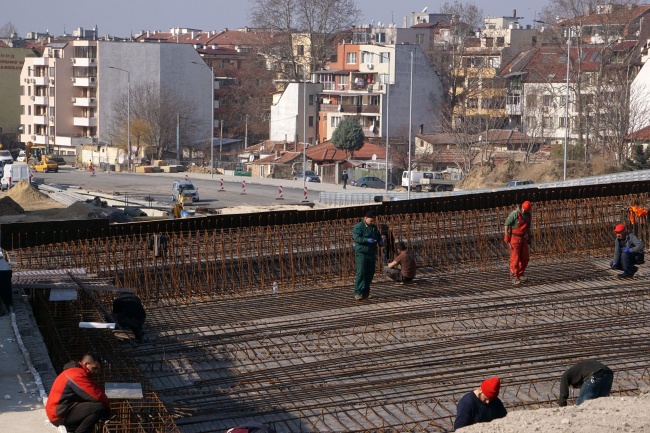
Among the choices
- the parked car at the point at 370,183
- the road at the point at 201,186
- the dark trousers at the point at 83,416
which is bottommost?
the road at the point at 201,186

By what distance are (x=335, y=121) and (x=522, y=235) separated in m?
53.2

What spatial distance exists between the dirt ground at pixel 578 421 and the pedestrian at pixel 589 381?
81 cm

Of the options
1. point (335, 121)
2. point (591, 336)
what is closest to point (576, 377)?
point (591, 336)

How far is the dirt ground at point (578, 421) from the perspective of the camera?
6.52 m

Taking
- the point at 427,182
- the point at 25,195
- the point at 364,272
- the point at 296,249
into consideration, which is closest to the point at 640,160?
the point at 427,182

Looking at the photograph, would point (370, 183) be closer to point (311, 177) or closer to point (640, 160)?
point (311, 177)

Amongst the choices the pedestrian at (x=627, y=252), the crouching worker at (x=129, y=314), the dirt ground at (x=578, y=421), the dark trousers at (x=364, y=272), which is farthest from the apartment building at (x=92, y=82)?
the dirt ground at (x=578, y=421)

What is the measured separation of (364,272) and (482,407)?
17.3 ft

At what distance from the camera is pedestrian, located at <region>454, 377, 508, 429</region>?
7.14 meters

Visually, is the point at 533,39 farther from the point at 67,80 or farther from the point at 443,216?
the point at 443,216

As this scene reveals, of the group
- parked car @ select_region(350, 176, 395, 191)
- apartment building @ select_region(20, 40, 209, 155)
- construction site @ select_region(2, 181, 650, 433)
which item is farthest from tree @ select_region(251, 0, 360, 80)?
construction site @ select_region(2, 181, 650, 433)

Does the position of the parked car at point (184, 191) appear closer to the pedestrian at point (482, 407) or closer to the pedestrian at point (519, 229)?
the pedestrian at point (519, 229)

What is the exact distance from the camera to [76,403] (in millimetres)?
6832

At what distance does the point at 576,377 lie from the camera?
7.98m
